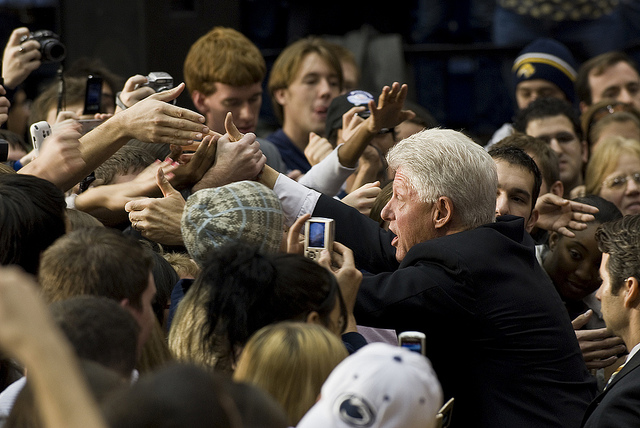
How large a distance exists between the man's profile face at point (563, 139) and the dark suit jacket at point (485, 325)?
226 centimetres

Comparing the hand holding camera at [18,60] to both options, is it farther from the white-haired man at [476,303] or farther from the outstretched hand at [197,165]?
the white-haired man at [476,303]

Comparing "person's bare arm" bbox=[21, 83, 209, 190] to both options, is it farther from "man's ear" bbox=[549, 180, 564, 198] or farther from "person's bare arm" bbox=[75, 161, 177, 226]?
"man's ear" bbox=[549, 180, 564, 198]

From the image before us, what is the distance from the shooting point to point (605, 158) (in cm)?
482

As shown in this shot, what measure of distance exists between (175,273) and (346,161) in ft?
4.02

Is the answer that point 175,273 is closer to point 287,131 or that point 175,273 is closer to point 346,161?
point 346,161

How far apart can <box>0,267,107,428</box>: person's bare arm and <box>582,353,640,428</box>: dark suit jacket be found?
1.76 meters

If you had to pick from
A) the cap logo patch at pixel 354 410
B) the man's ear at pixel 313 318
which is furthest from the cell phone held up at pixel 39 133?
the cap logo patch at pixel 354 410

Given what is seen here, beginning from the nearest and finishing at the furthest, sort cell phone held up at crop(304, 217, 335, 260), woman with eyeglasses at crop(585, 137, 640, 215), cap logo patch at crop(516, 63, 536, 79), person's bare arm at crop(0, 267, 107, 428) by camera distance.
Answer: person's bare arm at crop(0, 267, 107, 428) < cell phone held up at crop(304, 217, 335, 260) < woman with eyeglasses at crop(585, 137, 640, 215) < cap logo patch at crop(516, 63, 536, 79)

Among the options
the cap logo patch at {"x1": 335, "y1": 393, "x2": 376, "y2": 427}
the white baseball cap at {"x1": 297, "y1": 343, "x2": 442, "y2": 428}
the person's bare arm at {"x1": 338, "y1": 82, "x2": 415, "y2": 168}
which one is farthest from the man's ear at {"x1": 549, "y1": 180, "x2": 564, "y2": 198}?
the cap logo patch at {"x1": 335, "y1": 393, "x2": 376, "y2": 427}

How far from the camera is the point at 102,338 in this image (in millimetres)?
1766

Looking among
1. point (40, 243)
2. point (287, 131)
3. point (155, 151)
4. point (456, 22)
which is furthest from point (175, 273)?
point (456, 22)

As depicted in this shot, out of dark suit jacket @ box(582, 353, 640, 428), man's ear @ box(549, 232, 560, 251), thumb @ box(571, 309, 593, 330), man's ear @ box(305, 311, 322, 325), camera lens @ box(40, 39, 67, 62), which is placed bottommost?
thumb @ box(571, 309, 593, 330)

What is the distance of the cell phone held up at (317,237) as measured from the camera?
2668mm

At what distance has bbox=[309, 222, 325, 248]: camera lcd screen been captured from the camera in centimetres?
268
